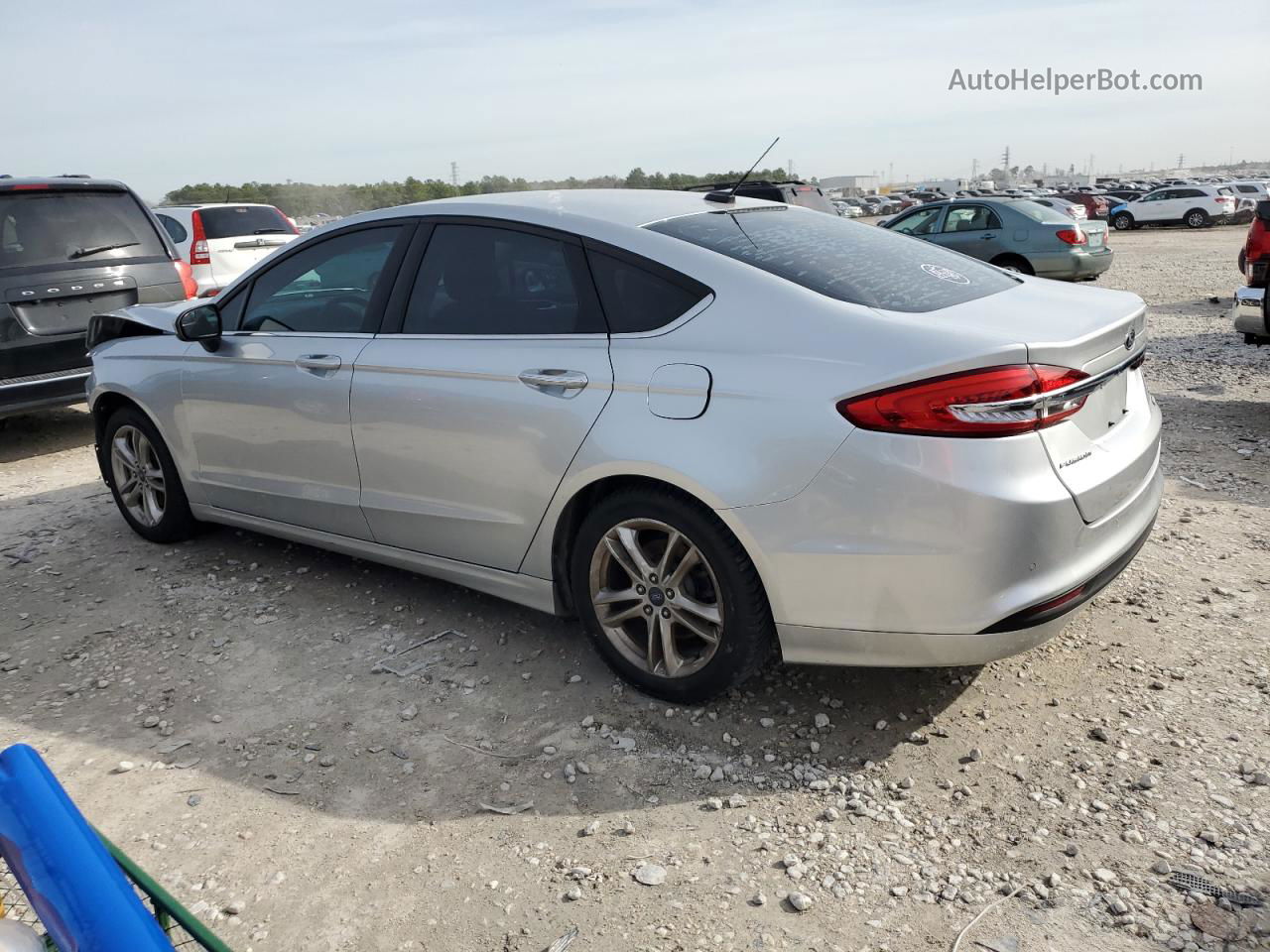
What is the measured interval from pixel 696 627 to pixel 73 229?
20.9ft

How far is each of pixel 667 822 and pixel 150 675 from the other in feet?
7.08

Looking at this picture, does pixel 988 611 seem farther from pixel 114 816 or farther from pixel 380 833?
pixel 114 816

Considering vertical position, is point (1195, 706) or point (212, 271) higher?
point (212, 271)

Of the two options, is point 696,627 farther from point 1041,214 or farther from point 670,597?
point 1041,214

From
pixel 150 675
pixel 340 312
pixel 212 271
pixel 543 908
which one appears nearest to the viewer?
pixel 543 908

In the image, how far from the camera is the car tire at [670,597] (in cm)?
303

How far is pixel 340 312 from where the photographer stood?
412 centimetres

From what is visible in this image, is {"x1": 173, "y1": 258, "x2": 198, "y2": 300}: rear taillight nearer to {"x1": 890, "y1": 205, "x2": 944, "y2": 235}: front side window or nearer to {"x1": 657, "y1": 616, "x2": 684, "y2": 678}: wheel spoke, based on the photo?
{"x1": 657, "y1": 616, "x2": 684, "y2": 678}: wheel spoke

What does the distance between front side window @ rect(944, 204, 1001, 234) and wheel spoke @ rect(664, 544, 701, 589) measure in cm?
1319

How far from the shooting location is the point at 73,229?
7.38m

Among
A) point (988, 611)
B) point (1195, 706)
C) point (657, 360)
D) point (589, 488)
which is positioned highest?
point (657, 360)

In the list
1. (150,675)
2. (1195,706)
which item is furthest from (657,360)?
(150,675)

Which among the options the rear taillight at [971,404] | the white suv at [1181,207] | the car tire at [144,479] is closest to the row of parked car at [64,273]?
the car tire at [144,479]

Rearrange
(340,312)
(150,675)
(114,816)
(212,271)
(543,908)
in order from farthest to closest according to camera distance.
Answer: (212,271)
(340,312)
(150,675)
(114,816)
(543,908)
